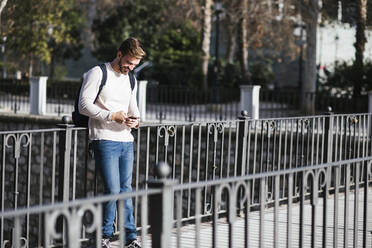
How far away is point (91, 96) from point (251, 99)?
12.9m

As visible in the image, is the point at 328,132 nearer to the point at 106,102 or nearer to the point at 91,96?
the point at 106,102

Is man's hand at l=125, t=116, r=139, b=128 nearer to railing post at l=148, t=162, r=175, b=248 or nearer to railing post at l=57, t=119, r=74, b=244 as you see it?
railing post at l=57, t=119, r=74, b=244

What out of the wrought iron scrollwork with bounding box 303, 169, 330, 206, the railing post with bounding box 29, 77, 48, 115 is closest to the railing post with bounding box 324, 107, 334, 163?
the wrought iron scrollwork with bounding box 303, 169, 330, 206

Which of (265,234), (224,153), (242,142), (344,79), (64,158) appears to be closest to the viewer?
(64,158)

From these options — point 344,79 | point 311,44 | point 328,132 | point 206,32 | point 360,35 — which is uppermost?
point 206,32

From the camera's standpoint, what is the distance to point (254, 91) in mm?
18969

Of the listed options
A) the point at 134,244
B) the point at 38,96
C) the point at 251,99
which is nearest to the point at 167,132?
the point at 134,244

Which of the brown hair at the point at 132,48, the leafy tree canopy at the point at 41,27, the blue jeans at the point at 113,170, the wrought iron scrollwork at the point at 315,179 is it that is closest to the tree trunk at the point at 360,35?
the leafy tree canopy at the point at 41,27

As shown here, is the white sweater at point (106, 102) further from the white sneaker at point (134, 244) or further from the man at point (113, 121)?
the white sneaker at point (134, 244)

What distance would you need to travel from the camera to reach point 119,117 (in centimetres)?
633

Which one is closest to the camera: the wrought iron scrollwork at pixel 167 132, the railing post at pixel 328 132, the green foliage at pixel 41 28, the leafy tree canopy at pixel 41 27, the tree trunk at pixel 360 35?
the wrought iron scrollwork at pixel 167 132

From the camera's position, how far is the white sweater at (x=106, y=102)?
20.8 feet

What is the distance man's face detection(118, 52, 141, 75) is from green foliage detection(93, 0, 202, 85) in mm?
29261

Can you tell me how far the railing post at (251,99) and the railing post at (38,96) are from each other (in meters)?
5.76
